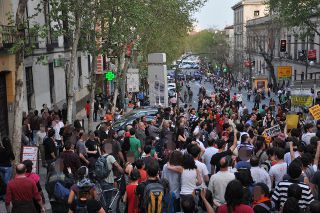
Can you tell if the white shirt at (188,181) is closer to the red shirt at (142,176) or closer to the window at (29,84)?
the red shirt at (142,176)

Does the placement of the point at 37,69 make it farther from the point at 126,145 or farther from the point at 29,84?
the point at 126,145

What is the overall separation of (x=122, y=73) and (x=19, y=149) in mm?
17141

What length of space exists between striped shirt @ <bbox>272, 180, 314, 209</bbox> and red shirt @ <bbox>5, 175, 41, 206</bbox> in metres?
3.78

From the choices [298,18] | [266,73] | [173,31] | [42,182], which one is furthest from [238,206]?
[266,73]

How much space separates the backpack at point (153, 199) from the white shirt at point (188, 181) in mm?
935

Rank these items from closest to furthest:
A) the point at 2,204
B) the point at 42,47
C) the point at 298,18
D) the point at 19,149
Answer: the point at 2,204
the point at 19,149
the point at 42,47
the point at 298,18

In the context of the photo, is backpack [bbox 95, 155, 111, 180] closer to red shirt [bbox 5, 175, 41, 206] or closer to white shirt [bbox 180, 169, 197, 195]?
red shirt [bbox 5, 175, 41, 206]

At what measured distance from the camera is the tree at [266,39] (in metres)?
56.8

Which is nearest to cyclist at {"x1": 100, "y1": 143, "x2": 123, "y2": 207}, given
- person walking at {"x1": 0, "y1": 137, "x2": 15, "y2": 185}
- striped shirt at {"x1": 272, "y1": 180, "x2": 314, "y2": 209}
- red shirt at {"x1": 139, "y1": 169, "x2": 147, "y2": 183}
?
red shirt at {"x1": 139, "y1": 169, "x2": 147, "y2": 183}

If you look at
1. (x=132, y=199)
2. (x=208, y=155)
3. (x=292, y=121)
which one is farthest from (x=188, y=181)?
(x=292, y=121)

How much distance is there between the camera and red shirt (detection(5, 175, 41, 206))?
8109mm

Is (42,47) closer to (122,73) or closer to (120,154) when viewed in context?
(122,73)

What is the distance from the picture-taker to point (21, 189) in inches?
320

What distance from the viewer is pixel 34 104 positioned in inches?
966
